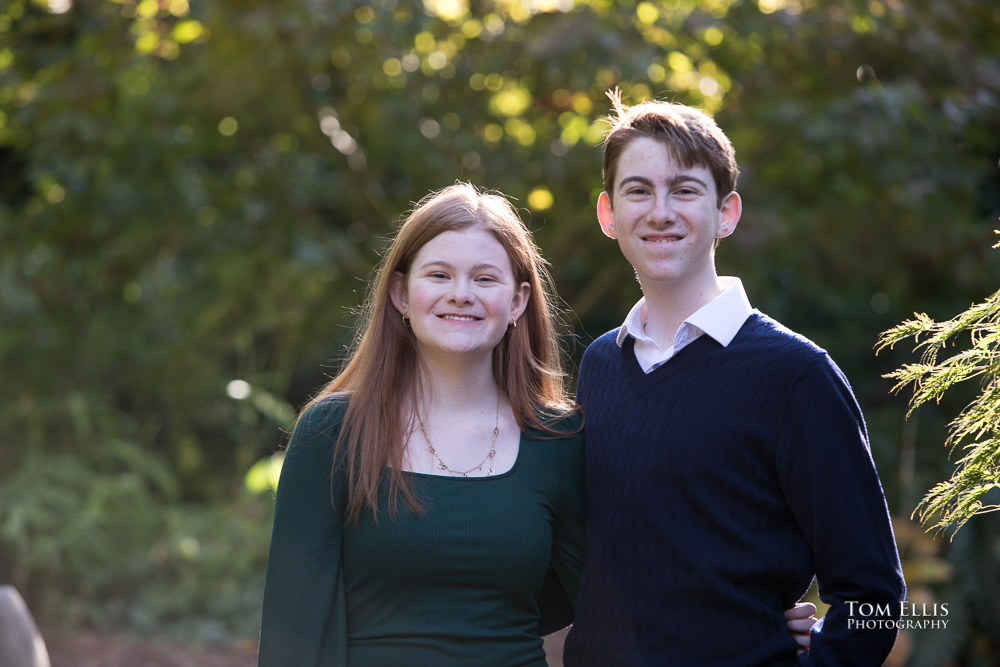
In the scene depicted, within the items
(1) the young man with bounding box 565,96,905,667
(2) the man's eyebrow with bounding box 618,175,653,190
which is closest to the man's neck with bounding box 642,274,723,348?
(1) the young man with bounding box 565,96,905,667

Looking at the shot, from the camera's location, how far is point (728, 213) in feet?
7.27

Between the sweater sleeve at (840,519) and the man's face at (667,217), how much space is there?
14.4 inches

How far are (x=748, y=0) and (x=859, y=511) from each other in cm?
360

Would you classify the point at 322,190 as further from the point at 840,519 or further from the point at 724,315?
the point at 840,519

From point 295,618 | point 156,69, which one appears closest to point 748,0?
point 156,69

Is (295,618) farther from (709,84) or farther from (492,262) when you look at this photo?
(709,84)

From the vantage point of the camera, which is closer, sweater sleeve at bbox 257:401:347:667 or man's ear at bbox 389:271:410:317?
sweater sleeve at bbox 257:401:347:667

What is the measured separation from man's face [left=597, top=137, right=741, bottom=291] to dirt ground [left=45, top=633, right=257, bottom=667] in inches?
145

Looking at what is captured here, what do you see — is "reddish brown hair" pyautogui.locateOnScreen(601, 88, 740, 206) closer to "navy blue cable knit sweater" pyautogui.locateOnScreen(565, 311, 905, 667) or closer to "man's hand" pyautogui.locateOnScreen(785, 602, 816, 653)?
"navy blue cable knit sweater" pyautogui.locateOnScreen(565, 311, 905, 667)

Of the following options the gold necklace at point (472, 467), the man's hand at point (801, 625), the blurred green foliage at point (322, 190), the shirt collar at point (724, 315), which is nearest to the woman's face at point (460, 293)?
the gold necklace at point (472, 467)

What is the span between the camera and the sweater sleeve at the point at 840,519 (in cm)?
188

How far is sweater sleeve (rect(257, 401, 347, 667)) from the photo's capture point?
2020 millimetres

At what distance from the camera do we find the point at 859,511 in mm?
1885

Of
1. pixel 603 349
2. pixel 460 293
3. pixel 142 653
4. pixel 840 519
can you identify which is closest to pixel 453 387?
pixel 460 293
